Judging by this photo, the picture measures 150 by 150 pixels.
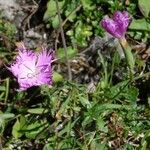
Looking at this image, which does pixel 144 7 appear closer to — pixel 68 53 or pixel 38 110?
pixel 68 53

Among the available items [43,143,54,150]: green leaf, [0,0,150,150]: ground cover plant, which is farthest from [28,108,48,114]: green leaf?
[43,143,54,150]: green leaf

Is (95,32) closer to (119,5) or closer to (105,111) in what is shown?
(119,5)

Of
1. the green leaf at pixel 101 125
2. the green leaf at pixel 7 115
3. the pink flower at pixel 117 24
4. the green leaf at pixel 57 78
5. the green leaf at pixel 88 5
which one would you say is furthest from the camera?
the green leaf at pixel 88 5

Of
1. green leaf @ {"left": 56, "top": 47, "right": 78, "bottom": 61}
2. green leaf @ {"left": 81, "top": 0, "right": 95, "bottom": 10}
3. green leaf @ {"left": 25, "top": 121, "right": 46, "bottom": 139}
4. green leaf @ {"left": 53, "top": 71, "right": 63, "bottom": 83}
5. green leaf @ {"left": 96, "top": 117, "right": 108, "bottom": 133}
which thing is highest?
green leaf @ {"left": 81, "top": 0, "right": 95, "bottom": 10}

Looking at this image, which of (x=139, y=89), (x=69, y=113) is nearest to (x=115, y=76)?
(x=139, y=89)

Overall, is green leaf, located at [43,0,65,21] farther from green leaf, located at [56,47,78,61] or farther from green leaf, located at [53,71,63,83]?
green leaf, located at [53,71,63,83]

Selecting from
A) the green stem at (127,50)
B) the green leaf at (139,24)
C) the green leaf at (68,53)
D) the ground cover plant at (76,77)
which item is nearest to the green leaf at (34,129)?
the ground cover plant at (76,77)

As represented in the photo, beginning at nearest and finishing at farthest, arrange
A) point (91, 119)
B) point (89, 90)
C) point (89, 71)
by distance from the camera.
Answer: point (91, 119)
point (89, 90)
point (89, 71)

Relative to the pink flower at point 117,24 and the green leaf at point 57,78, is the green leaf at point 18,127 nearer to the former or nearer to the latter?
the green leaf at point 57,78

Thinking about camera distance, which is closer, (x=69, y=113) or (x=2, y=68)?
(x=69, y=113)
